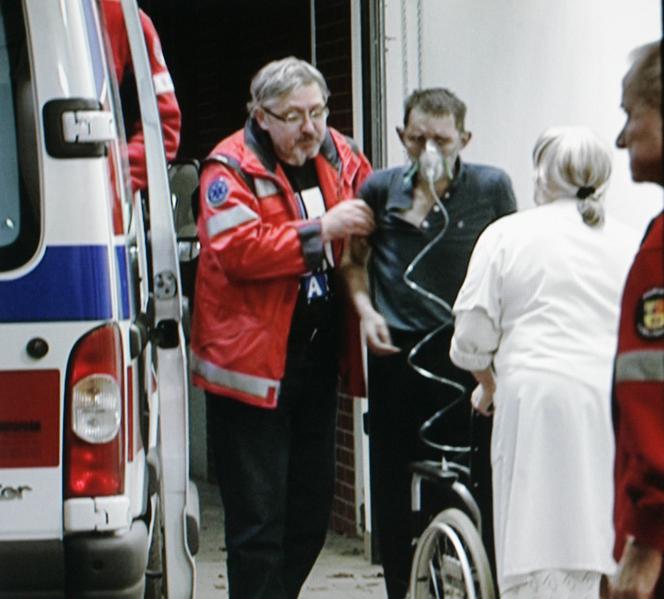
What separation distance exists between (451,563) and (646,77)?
266 centimetres

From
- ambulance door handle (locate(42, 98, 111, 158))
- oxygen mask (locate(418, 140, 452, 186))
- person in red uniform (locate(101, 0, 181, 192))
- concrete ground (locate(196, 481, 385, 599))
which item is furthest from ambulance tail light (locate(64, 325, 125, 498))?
concrete ground (locate(196, 481, 385, 599))

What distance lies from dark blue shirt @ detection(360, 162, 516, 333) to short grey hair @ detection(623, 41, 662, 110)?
8.87ft

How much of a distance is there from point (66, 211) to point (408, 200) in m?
1.76

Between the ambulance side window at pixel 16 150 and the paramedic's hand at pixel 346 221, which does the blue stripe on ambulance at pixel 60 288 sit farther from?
the paramedic's hand at pixel 346 221

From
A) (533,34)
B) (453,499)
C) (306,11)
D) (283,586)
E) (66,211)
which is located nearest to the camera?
(66,211)

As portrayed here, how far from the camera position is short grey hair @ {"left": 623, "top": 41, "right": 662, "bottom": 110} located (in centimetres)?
322

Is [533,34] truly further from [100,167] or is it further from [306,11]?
[100,167]

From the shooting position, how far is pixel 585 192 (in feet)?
17.0

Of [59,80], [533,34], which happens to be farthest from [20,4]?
[533,34]

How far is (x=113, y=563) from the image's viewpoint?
4590 mm

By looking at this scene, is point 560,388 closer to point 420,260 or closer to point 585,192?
point 585,192

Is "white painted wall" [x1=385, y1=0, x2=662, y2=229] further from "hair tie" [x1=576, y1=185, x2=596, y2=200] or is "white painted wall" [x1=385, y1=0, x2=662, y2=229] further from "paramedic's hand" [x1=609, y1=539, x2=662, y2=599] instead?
"paramedic's hand" [x1=609, y1=539, x2=662, y2=599]

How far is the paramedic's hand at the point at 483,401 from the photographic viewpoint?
5473 mm

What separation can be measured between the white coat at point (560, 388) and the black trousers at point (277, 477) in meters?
1.12
